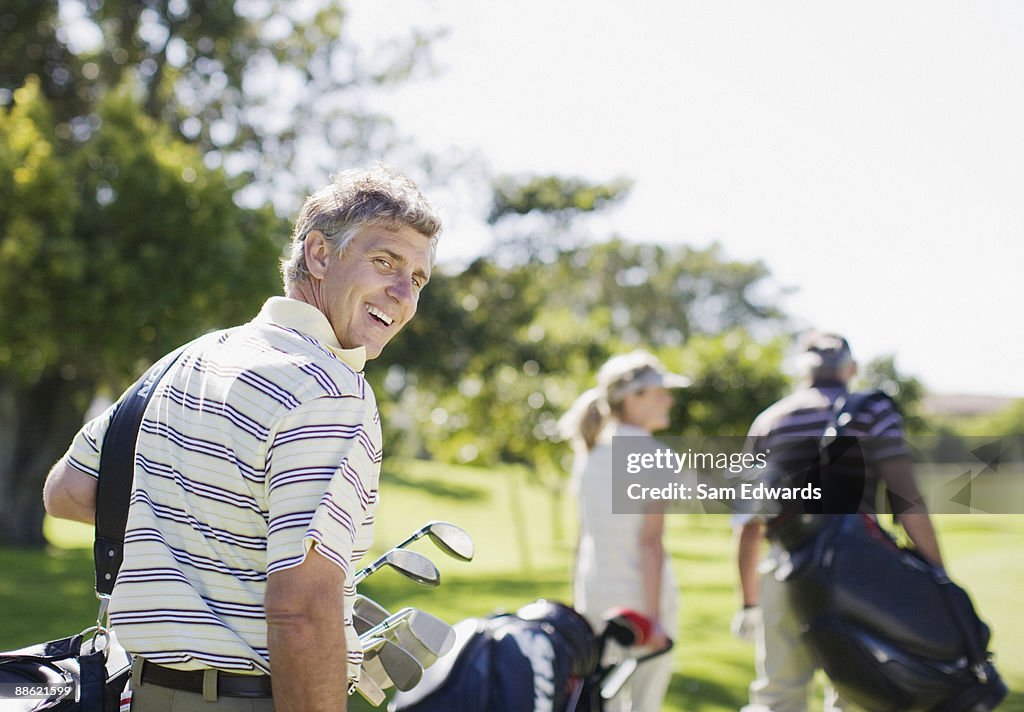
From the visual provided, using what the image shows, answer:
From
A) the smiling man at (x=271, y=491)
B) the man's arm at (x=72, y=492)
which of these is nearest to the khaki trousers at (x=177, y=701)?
the smiling man at (x=271, y=491)

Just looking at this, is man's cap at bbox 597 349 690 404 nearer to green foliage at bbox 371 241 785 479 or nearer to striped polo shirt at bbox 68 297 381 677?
striped polo shirt at bbox 68 297 381 677

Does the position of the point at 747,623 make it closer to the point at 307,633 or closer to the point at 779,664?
the point at 779,664

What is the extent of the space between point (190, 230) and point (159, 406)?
40.8 feet

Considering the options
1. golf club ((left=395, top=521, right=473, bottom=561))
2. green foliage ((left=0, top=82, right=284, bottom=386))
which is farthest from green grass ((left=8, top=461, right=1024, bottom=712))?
golf club ((left=395, top=521, right=473, bottom=561))

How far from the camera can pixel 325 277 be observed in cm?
208

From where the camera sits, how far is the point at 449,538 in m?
2.40

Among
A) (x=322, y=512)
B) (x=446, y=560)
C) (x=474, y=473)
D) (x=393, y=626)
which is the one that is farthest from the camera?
(x=474, y=473)

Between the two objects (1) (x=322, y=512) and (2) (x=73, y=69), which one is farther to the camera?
(2) (x=73, y=69)

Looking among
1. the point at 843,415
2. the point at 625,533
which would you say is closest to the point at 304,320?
the point at 843,415

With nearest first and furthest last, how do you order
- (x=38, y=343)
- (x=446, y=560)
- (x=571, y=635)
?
(x=571, y=635) < (x=38, y=343) < (x=446, y=560)

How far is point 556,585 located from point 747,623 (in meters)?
9.85

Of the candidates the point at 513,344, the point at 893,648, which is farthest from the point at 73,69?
the point at 893,648

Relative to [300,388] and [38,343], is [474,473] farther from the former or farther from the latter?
[300,388]

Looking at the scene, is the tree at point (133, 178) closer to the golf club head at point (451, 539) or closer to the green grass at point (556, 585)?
the green grass at point (556, 585)
